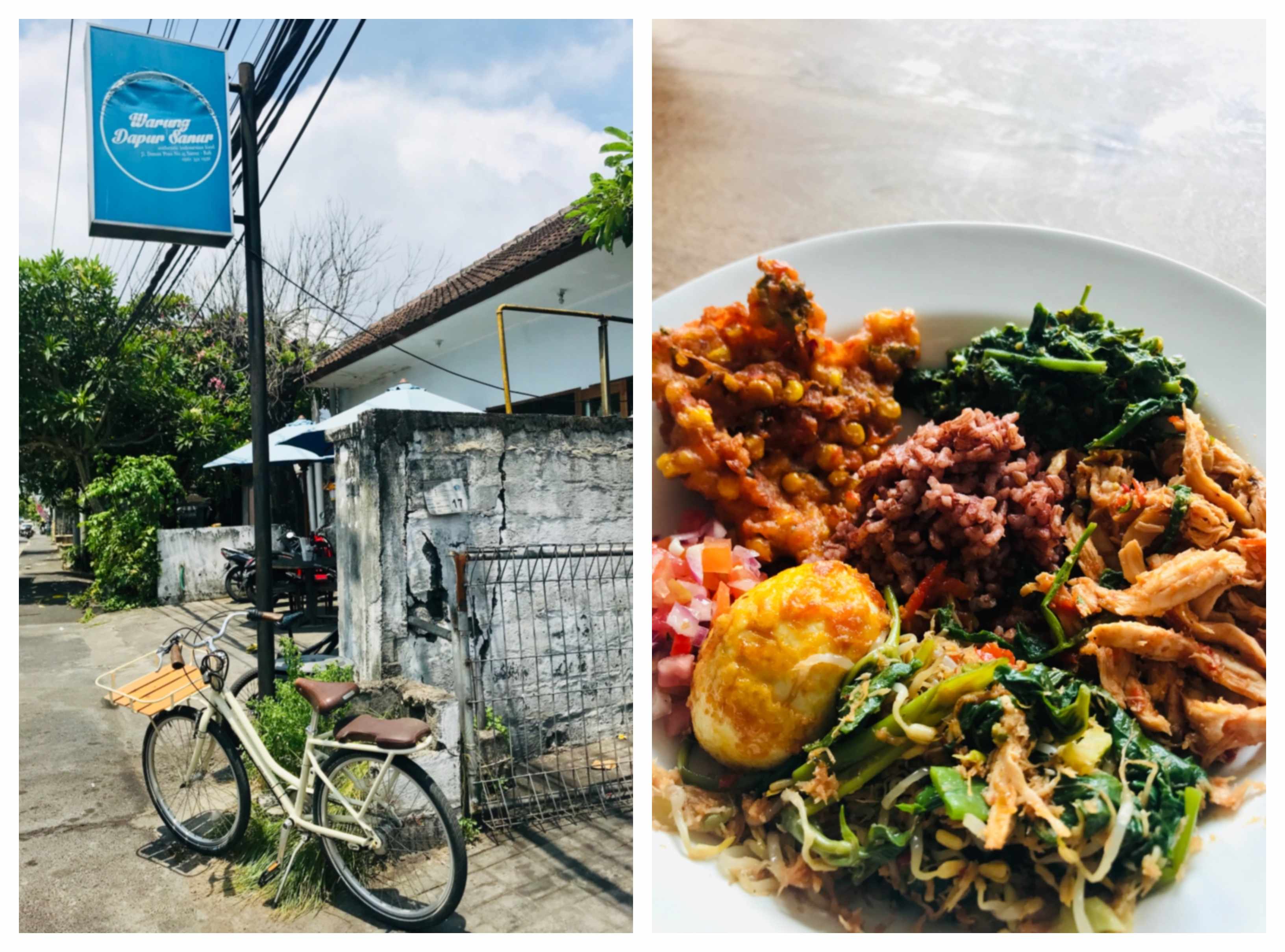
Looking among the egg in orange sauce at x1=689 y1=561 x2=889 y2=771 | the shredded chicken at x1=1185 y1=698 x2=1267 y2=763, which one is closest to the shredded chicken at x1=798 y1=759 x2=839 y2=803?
the egg in orange sauce at x1=689 y1=561 x2=889 y2=771

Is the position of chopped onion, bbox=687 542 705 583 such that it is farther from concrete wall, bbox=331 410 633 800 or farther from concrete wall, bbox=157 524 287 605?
concrete wall, bbox=157 524 287 605

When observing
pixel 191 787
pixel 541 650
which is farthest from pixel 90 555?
pixel 541 650

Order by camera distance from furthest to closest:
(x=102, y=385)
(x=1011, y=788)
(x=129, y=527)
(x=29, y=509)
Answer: (x=129, y=527), (x=29, y=509), (x=102, y=385), (x=1011, y=788)

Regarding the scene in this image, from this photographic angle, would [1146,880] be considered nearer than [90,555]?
Yes

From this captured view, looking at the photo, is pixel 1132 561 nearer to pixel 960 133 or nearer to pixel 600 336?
pixel 960 133

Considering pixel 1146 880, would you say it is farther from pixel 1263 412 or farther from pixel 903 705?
pixel 1263 412

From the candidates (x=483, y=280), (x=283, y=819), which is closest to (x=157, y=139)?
(x=483, y=280)

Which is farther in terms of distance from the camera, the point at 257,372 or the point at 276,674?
the point at 276,674
